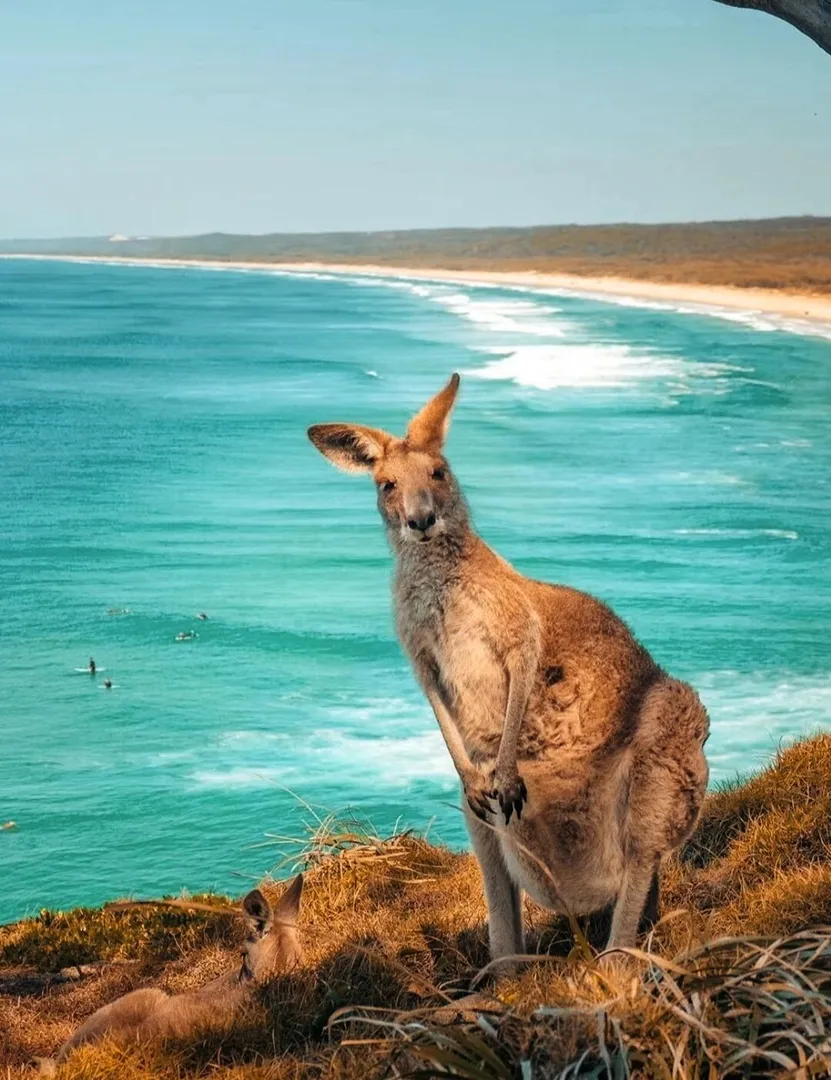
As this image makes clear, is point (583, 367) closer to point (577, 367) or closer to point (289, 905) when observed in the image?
point (577, 367)

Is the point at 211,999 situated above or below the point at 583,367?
below

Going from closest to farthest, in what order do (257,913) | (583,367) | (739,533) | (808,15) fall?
1. (257,913)
2. (808,15)
3. (739,533)
4. (583,367)

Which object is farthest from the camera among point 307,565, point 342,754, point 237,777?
point 307,565

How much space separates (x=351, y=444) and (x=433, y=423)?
23 centimetres

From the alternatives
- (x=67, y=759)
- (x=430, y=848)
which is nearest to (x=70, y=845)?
(x=67, y=759)

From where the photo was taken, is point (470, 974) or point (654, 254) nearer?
point (470, 974)

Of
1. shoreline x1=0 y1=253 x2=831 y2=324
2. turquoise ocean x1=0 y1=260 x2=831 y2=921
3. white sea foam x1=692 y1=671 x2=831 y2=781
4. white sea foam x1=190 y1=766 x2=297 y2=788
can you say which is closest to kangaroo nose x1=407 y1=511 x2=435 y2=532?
turquoise ocean x1=0 y1=260 x2=831 y2=921

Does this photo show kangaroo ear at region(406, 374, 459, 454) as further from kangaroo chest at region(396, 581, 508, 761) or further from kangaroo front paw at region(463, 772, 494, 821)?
kangaroo front paw at region(463, 772, 494, 821)

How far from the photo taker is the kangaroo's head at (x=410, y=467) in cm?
399

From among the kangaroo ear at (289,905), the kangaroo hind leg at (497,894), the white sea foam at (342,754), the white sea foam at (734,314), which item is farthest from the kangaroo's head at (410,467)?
the white sea foam at (734,314)

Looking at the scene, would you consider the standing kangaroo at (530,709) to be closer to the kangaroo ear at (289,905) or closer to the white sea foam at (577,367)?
the kangaroo ear at (289,905)

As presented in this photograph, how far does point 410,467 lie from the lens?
4.02 meters

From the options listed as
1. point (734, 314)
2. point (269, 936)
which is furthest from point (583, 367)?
point (269, 936)

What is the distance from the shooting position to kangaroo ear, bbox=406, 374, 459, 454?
4.11 m
